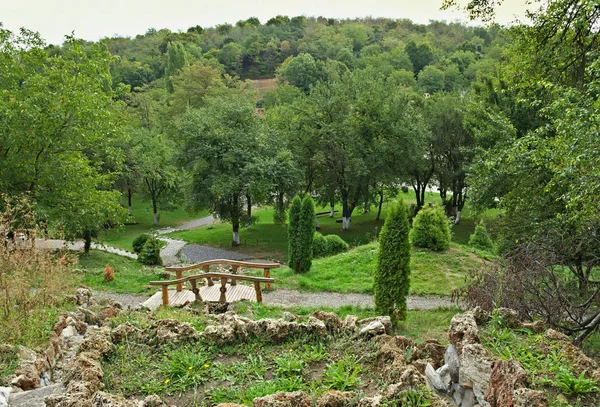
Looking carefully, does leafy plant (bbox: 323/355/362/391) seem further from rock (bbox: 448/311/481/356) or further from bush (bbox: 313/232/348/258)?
bush (bbox: 313/232/348/258)

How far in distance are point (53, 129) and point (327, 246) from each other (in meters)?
11.4

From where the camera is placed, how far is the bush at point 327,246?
1911 centimetres

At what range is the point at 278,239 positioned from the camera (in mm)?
27141

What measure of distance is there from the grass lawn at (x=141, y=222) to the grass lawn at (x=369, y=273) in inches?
586

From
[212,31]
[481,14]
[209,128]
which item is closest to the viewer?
[481,14]

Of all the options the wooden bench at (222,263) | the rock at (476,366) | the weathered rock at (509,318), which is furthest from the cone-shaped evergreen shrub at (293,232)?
the rock at (476,366)

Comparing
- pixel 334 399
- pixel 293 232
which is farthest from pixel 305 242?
pixel 334 399

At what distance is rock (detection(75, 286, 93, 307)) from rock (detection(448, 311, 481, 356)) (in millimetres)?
8020

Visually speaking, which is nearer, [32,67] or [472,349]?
[472,349]

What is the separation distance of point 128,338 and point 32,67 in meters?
13.5

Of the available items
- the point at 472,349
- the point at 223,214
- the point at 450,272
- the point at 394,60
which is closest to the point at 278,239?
the point at 223,214

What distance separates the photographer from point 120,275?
46.3 feet

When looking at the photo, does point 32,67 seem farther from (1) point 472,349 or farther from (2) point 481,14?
(1) point 472,349

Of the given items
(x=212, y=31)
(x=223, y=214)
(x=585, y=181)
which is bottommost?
(x=223, y=214)
